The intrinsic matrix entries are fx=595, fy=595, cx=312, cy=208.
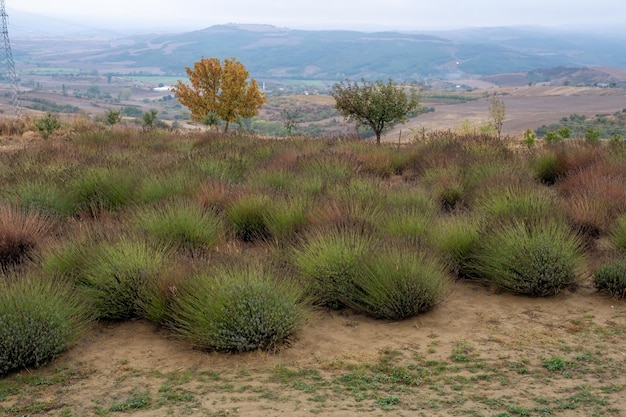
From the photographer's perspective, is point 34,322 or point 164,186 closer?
point 34,322

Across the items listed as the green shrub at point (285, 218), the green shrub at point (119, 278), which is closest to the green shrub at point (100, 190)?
the green shrub at point (285, 218)

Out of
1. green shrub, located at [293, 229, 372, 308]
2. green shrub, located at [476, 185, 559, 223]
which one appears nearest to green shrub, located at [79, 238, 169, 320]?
green shrub, located at [293, 229, 372, 308]

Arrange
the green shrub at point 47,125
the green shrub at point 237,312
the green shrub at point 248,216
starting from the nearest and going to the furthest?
the green shrub at point 237,312
the green shrub at point 248,216
the green shrub at point 47,125

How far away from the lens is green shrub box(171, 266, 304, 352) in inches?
201

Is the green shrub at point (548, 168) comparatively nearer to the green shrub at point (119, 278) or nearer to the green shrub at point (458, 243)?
the green shrub at point (458, 243)

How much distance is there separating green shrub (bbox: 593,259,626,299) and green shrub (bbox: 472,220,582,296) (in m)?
0.24

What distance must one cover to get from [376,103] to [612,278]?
13863mm

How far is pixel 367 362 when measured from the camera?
496 centimetres

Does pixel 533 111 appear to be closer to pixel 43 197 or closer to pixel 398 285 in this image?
pixel 43 197

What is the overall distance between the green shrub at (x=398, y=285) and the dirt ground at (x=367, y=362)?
0.43ft

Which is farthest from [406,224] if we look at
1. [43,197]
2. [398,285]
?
[43,197]

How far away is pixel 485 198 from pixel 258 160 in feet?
18.8

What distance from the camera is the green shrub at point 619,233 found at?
24.5 ft

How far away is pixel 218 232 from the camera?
25.7 ft
